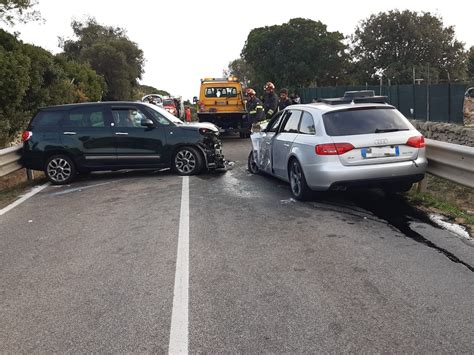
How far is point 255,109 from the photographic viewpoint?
15711 mm

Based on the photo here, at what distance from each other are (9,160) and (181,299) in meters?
7.82

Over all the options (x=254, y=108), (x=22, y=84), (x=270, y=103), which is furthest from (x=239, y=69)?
(x=270, y=103)

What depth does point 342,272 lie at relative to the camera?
16.6 ft

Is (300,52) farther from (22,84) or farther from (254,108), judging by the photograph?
(22,84)

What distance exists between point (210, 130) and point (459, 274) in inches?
296

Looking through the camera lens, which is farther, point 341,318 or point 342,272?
point 342,272

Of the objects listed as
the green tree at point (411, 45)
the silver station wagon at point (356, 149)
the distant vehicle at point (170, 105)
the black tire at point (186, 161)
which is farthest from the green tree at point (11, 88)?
the green tree at point (411, 45)

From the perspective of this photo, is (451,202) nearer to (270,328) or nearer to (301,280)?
(301,280)

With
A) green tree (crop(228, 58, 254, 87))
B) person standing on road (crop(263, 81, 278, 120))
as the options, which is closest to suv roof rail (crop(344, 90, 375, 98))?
person standing on road (crop(263, 81, 278, 120))

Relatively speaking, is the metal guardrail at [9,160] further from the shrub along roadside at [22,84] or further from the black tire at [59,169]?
the shrub along roadside at [22,84]

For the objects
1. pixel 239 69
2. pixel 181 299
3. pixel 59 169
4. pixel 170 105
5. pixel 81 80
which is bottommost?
pixel 181 299

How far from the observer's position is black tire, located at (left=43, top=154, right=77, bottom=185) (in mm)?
11336

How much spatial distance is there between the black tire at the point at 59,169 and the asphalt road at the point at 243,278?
2.91 m

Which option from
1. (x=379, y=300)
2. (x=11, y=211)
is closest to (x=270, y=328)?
(x=379, y=300)
